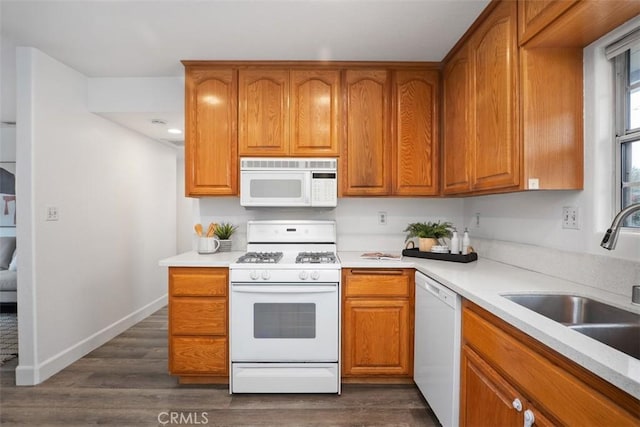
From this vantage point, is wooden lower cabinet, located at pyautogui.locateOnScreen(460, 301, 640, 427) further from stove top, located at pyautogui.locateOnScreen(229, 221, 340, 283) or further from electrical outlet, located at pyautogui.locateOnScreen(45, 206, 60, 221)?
electrical outlet, located at pyautogui.locateOnScreen(45, 206, 60, 221)

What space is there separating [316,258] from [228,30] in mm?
1607

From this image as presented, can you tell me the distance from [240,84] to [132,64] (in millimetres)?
879

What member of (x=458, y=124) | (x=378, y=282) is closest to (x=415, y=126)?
(x=458, y=124)

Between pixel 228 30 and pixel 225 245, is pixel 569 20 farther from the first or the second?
pixel 225 245

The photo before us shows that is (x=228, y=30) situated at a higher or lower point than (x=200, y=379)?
higher

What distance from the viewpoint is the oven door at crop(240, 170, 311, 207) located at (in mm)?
2486

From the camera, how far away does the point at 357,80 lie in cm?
254

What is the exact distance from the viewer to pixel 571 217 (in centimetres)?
167

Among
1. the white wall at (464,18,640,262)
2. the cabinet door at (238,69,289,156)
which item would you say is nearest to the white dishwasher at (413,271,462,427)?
the white wall at (464,18,640,262)

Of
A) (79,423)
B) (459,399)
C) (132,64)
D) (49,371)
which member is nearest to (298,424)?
(459,399)

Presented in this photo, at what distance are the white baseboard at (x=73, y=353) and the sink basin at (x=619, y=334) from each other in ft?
10.5

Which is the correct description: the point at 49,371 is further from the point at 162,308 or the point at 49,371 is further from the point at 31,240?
the point at 162,308

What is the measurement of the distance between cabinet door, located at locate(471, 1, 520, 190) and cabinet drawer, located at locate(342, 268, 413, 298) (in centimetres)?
74

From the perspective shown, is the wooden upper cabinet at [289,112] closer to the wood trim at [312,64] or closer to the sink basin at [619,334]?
the wood trim at [312,64]
